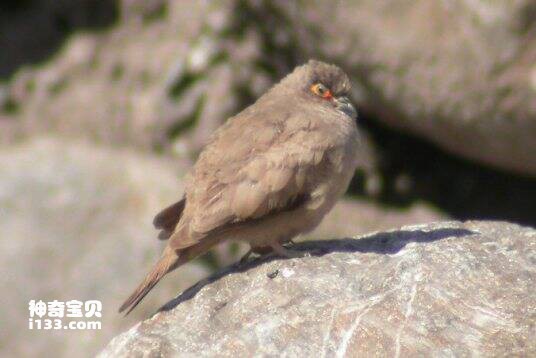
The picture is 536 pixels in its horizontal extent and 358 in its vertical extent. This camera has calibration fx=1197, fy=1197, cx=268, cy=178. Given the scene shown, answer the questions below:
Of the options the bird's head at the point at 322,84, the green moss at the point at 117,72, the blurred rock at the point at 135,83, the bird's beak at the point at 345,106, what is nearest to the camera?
the bird's beak at the point at 345,106

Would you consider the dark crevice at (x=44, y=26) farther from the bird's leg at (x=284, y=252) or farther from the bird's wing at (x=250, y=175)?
the bird's leg at (x=284, y=252)

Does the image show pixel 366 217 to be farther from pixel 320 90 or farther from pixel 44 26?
pixel 320 90

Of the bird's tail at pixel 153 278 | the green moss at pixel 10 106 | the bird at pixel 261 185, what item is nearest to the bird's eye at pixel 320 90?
the bird at pixel 261 185

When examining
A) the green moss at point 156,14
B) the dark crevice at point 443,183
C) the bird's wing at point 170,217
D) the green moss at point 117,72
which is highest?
the green moss at point 156,14

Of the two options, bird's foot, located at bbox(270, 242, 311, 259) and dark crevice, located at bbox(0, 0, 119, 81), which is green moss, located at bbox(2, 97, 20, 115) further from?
bird's foot, located at bbox(270, 242, 311, 259)

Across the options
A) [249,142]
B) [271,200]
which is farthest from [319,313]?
[249,142]
